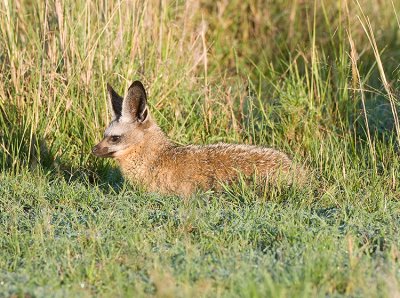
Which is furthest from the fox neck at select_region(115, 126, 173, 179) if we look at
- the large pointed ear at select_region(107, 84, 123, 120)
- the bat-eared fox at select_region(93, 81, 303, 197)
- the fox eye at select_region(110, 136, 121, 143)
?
the large pointed ear at select_region(107, 84, 123, 120)

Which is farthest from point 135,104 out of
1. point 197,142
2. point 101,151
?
point 197,142

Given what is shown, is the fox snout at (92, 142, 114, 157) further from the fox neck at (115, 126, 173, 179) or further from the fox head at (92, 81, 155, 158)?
the fox neck at (115, 126, 173, 179)

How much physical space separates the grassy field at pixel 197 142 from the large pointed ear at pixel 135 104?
557 mm

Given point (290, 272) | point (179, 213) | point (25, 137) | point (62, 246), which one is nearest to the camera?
point (290, 272)

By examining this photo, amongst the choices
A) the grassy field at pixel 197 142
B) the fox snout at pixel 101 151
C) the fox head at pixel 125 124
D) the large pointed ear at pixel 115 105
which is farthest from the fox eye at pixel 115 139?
the grassy field at pixel 197 142

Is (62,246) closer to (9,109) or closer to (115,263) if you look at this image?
(115,263)

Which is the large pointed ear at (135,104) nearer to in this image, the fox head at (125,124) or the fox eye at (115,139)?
the fox head at (125,124)

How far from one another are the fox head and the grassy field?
35 centimetres

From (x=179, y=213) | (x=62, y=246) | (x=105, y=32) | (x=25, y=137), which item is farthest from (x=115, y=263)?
(x=105, y=32)

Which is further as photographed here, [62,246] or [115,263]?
[62,246]

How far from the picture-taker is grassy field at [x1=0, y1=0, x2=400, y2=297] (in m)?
4.52

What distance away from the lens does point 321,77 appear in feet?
27.7

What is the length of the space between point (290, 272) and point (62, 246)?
142 centimetres

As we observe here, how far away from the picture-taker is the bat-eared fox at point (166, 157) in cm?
666
